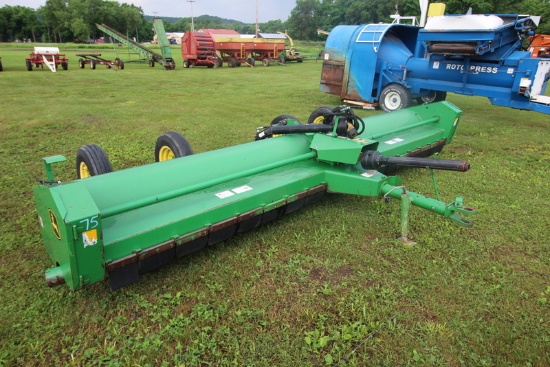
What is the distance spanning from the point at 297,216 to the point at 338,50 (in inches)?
267

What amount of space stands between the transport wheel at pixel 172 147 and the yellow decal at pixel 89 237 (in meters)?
1.72

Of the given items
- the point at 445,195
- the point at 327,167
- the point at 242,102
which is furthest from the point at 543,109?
the point at 242,102

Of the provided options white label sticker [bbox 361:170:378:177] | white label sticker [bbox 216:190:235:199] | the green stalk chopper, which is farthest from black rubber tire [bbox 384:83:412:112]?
white label sticker [bbox 216:190:235:199]

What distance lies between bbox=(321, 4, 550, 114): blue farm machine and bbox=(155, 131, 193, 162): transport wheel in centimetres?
587

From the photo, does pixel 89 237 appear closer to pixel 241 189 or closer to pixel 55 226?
pixel 55 226

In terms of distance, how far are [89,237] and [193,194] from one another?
1024mm

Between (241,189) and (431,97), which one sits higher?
(431,97)

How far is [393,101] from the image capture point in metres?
9.09

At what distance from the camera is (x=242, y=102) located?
34.5 feet

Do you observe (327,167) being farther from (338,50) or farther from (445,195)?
(338,50)

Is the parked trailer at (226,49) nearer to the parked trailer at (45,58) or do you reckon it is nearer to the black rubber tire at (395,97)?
the parked trailer at (45,58)

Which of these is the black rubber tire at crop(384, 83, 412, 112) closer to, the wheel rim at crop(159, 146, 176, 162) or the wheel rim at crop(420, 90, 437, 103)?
the wheel rim at crop(420, 90, 437, 103)

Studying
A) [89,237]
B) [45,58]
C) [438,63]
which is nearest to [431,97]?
[438,63]

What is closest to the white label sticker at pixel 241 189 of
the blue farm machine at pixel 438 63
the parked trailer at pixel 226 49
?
the blue farm machine at pixel 438 63
